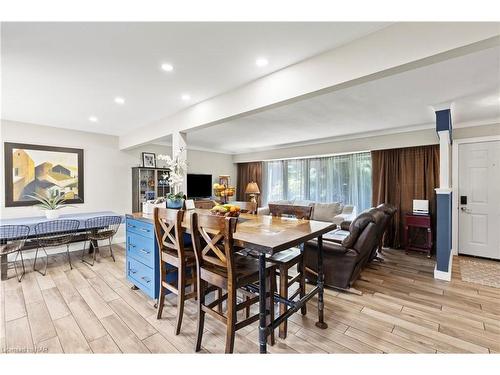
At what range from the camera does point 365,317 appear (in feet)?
7.20

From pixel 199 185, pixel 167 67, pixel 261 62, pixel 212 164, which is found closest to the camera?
pixel 261 62

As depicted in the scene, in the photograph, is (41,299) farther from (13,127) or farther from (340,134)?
(340,134)

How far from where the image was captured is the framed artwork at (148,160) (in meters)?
5.41

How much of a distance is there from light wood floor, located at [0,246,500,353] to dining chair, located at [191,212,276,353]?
38 centimetres

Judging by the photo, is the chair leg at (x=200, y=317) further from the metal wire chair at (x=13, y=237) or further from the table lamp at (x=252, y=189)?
the table lamp at (x=252, y=189)

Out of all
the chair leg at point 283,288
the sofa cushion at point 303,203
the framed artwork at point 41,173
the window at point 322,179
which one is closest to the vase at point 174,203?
the chair leg at point 283,288

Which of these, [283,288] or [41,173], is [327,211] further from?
[41,173]

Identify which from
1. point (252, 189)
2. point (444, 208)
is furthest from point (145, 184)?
point (444, 208)

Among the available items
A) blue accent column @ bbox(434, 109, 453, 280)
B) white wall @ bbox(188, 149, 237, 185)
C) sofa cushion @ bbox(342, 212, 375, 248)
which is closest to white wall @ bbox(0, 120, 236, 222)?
white wall @ bbox(188, 149, 237, 185)

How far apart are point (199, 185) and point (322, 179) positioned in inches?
133

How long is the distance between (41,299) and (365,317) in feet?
11.5

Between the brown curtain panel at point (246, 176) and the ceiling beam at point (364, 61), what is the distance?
14.4 ft

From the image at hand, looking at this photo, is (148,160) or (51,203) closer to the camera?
(51,203)

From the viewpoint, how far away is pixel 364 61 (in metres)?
1.69
